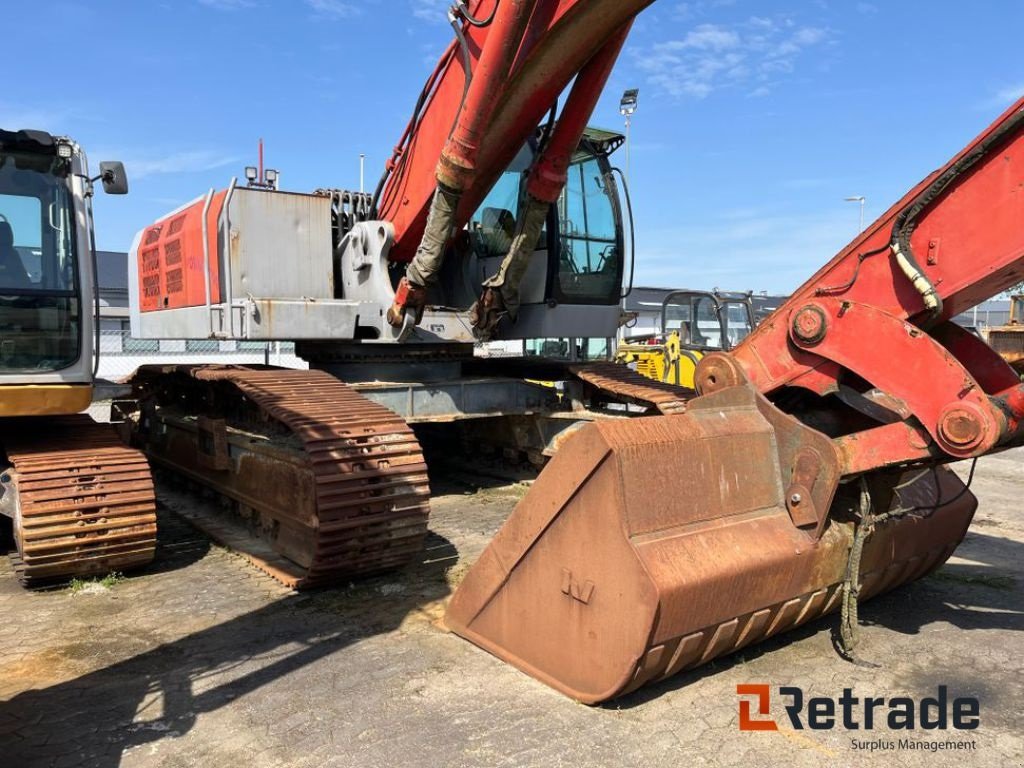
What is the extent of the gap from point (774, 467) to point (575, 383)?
3.47 metres

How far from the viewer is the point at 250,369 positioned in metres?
5.86

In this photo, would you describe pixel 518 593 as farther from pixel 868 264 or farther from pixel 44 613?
pixel 44 613

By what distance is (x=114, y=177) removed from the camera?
487cm

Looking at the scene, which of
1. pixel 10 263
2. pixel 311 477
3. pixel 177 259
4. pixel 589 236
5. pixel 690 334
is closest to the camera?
pixel 311 477

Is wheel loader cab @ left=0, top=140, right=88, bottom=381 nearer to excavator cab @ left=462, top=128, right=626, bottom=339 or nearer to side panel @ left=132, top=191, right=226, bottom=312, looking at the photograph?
side panel @ left=132, top=191, right=226, bottom=312

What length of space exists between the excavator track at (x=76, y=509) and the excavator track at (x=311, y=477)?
0.68m

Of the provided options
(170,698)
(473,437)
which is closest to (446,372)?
(473,437)

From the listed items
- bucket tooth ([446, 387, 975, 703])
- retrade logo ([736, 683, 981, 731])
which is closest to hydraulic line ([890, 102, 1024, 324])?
bucket tooth ([446, 387, 975, 703])

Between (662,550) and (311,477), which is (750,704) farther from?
(311,477)

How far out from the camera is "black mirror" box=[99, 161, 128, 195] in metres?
4.86

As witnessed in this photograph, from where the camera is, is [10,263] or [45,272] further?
[45,272]

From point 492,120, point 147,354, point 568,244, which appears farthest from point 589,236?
point 147,354

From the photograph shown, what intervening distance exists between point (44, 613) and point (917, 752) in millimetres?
4206

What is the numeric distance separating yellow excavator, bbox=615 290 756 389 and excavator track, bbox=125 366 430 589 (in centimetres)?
581
